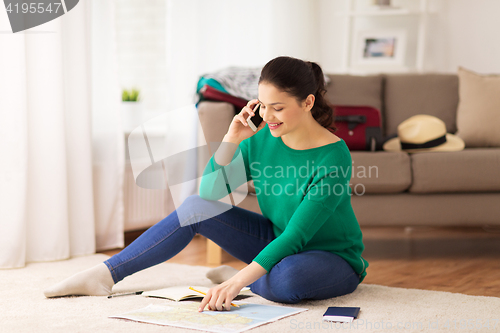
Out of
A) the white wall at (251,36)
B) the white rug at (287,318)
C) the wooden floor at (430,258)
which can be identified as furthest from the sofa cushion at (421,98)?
the white rug at (287,318)

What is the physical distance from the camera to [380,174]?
80.0 inches

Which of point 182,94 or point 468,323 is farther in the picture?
point 182,94

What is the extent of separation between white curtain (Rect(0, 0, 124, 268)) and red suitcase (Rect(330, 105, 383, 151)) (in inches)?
39.9

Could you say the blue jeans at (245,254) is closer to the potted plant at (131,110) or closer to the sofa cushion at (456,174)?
the sofa cushion at (456,174)

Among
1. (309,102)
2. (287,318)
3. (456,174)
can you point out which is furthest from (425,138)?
(287,318)

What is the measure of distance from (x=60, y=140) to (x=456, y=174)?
1.60 metres

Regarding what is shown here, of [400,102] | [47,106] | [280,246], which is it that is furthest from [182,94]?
[280,246]

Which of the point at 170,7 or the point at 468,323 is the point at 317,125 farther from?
the point at 170,7

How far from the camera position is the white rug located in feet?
3.88

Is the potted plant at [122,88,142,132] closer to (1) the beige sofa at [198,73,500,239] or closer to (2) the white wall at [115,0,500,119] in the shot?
(2) the white wall at [115,0,500,119]

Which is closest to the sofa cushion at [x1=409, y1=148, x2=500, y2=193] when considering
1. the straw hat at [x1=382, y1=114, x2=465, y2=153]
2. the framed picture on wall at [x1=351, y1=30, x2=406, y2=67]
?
the straw hat at [x1=382, y1=114, x2=465, y2=153]

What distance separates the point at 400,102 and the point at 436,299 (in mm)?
1452

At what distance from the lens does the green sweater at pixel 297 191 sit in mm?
1283

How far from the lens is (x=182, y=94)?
278 centimetres
